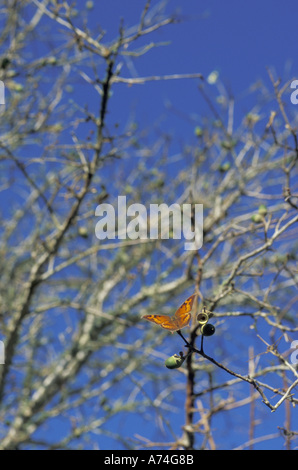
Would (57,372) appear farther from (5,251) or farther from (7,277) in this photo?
(5,251)

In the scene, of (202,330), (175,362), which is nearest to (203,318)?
(202,330)

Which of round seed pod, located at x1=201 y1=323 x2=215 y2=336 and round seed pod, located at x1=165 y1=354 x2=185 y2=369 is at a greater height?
round seed pod, located at x1=201 y1=323 x2=215 y2=336

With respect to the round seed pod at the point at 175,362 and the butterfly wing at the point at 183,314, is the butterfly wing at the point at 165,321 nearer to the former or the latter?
the butterfly wing at the point at 183,314

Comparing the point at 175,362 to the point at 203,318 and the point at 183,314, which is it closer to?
the point at 203,318

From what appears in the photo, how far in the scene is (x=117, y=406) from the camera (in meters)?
5.29

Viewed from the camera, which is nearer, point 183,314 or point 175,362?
point 183,314

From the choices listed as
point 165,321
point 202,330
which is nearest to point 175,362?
point 202,330

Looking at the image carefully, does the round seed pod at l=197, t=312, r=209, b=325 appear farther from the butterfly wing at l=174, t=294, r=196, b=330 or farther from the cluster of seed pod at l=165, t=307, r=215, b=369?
the butterfly wing at l=174, t=294, r=196, b=330

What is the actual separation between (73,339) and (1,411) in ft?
3.25

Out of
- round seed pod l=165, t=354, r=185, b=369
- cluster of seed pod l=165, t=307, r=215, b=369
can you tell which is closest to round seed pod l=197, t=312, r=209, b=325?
cluster of seed pod l=165, t=307, r=215, b=369

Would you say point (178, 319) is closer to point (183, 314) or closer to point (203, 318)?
point (183, 314)

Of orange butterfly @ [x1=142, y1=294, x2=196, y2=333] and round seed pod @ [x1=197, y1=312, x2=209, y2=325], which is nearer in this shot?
orange butterfly @ [x1=142, y1=294, x2=196, y2=333]

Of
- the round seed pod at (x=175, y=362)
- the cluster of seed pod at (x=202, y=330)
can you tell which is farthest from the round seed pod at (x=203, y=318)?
the round seed pod at (x=175, y=362)

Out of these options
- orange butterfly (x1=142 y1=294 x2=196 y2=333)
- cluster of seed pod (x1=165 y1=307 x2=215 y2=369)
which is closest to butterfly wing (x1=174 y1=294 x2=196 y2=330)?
orange butterfly (x1=142 y1=294 x2=196 y2=333)
